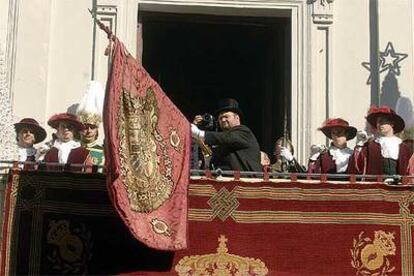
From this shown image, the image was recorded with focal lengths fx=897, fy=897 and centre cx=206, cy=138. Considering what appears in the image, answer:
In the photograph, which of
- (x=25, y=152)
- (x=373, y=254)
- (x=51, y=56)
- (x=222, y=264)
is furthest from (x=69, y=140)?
(x=373, y=254)

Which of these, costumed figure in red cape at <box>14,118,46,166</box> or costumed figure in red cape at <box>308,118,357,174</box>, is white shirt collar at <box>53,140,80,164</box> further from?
costumed figure in red cape at <box>308,118,357,174</box>

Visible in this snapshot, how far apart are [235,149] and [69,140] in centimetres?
179

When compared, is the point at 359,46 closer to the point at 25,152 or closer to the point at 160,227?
the point at 25,152

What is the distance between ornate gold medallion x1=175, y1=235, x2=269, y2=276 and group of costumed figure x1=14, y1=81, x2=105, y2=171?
3.67ft

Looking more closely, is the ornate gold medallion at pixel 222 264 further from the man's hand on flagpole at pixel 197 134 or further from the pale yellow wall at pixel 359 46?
the pale yellow wall at pixel 359 46

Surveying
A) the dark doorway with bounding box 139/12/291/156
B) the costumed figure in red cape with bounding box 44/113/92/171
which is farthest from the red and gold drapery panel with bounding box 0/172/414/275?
the dark doorway with bounding box 139/12/291/156

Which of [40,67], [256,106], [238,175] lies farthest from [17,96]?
Result: [256,106]

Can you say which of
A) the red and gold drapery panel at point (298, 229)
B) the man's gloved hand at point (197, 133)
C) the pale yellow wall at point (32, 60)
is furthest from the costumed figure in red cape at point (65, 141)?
the pale yellow wall at point (32, 60)

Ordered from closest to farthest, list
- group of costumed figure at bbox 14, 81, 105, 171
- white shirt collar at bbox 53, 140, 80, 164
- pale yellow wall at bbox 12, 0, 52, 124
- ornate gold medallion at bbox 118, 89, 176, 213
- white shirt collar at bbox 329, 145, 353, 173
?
1. ornate gold medallion at bbox 118, 89, 176, 213
2. group of costumed figure at bbox 14, 81, 105, 171
3. white shirt collar at bbox 53, 140, 80, 164
4. white shirt collar at bbox 329, 145, 353, 173
5. pale yellow wall at bbox 12, 0, 52, 124

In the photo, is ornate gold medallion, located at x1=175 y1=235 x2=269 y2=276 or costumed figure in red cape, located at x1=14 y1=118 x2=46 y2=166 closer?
ornate gold medallion, located at x1=175 y1=235 x2=269 y2=276

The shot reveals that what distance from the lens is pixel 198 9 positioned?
11.9m

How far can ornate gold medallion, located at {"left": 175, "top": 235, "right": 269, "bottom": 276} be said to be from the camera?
7.38 metres

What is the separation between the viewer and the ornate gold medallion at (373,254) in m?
7.56

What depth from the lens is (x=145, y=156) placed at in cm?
714
